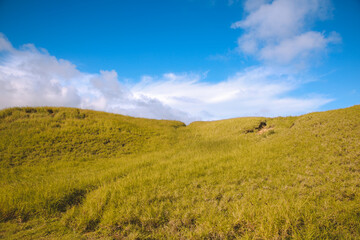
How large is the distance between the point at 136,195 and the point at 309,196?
5517 mm

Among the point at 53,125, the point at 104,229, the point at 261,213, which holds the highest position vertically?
the point at 53,125

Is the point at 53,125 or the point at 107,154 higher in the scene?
the point at 53,125

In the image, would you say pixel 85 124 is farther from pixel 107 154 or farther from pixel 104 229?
pixel 104 229

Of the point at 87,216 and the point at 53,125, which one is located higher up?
the point at 53,125

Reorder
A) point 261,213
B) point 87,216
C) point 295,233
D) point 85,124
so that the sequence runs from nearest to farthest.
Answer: point 295,233, point 261,213, point 87,216, point 85,124

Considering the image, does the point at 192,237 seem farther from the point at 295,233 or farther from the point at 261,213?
the point at 295,233

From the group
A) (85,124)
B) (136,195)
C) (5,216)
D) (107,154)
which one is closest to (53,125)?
(85,124)

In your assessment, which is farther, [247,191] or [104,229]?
[247,191]

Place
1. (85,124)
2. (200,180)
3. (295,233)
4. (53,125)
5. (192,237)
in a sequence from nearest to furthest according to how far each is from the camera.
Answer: (295,233) < (192,237) < (200,180) < (53,125) < (85,124)

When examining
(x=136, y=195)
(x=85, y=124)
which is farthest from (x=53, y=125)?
(x=136, y=195)

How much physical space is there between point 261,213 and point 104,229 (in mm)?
4169

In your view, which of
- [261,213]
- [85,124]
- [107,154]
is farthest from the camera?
[85,124]

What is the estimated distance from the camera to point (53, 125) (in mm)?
16953

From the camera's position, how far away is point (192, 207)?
17.4ft
